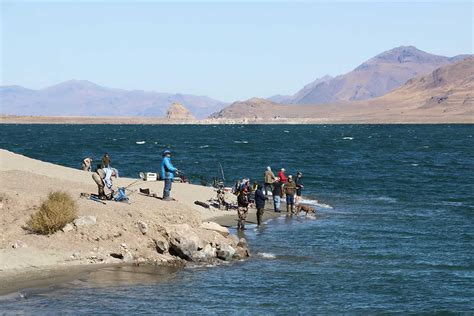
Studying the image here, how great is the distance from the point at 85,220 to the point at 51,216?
102cm

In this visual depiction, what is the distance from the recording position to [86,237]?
815 inches

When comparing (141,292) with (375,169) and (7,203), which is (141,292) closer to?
(7,203)

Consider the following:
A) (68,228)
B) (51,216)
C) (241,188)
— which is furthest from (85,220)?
(241,188)

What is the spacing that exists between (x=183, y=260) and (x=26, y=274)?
450cm

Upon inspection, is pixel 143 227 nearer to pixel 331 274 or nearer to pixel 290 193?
pixel 331 274

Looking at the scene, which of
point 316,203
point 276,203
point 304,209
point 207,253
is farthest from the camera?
point 316,203

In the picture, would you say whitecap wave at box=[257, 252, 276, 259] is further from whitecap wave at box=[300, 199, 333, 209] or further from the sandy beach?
whitecap wave at box=[300, 199, 333, 209]

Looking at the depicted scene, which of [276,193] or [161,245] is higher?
[276,193]

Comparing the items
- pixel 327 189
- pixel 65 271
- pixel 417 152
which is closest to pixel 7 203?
pixel 65 271

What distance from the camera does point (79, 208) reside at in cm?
2189

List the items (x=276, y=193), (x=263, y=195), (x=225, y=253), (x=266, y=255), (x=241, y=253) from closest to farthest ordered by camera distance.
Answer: (x=225, y=253)
(x=241, y=253)
(x=266, y=255)
(x=263, y=195)
(x=276, y=193)

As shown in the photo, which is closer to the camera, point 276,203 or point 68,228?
point 68,228

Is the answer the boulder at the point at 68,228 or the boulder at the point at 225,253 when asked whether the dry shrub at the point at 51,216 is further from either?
the boulder at the point at 225,253

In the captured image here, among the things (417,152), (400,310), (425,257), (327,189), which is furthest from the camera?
(417,152)
